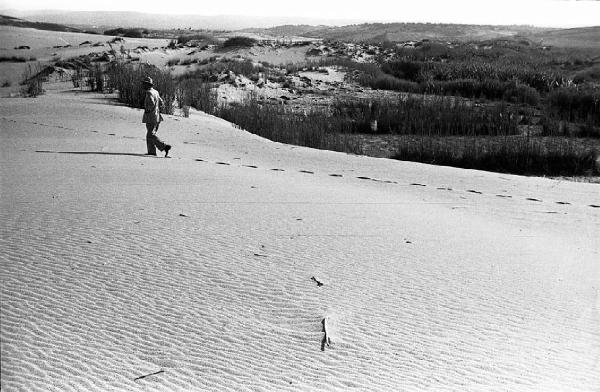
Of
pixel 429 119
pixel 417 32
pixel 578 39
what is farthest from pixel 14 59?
pixel 417 32

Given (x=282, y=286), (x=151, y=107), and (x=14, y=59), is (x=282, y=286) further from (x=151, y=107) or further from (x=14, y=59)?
(x=14, y=59)

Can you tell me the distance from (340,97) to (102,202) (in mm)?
16895

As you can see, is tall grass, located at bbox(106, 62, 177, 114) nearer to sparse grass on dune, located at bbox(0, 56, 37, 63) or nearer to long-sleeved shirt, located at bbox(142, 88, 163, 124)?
long-sleeved shirt, located at bbox(142, 88, 163, 124)

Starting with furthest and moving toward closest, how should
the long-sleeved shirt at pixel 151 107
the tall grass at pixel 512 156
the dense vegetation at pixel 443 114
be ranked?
the dense vegetation at pixel 443 114 < the tall grass at pixel 512 156 < the long-sleeved shirt at pixel 151 107

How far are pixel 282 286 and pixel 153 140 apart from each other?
6.32 m

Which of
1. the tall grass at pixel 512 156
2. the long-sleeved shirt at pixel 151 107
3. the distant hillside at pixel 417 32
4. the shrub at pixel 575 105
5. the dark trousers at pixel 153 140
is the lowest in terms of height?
the tall grass at pixel 512 156

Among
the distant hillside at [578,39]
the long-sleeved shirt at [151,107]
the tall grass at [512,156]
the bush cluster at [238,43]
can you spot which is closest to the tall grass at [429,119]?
the tall grass at [512,156]

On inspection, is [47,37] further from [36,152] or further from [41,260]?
[41,260]

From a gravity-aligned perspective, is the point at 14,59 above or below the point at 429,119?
above

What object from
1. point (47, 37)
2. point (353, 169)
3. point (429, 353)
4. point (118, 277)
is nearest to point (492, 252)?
point (429, 353)

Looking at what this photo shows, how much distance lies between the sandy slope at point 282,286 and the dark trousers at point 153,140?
1495mm

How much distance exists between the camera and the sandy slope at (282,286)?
134 inches

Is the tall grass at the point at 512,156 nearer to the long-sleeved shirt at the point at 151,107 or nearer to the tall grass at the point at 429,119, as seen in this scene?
the tall grass at the point at 429,119

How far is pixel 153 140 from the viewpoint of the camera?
33.8ft
